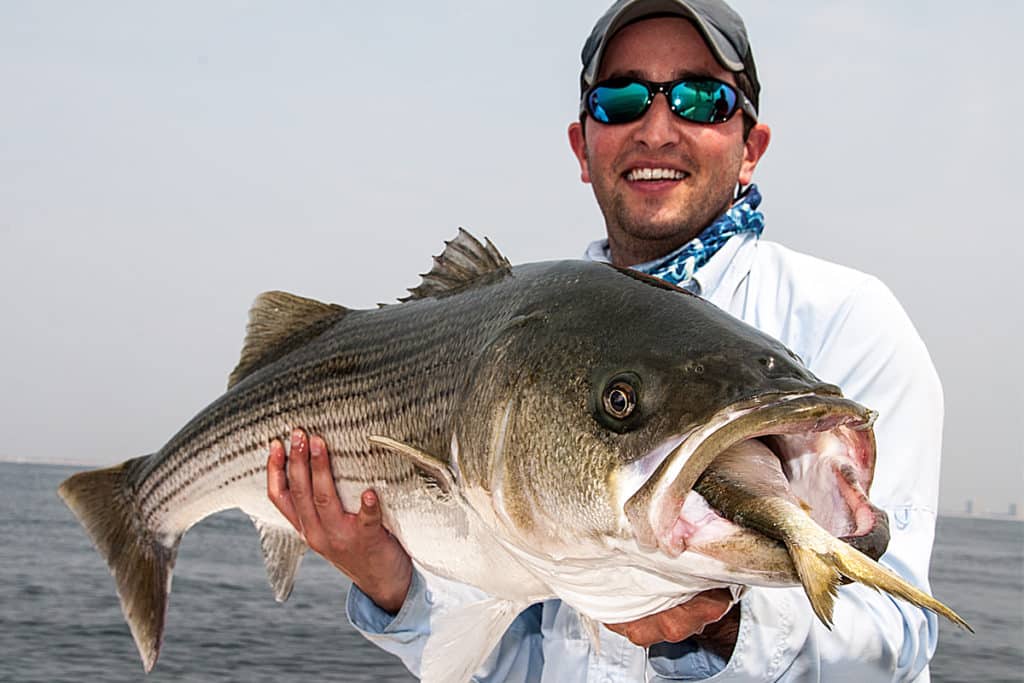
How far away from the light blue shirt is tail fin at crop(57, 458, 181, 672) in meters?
0.89

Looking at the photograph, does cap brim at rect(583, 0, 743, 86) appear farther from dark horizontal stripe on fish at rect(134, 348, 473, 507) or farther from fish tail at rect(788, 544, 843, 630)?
fish tail at rect(788, 544, 843, 630)

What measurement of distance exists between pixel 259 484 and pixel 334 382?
590 millimetres

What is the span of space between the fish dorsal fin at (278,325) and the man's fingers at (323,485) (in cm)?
59

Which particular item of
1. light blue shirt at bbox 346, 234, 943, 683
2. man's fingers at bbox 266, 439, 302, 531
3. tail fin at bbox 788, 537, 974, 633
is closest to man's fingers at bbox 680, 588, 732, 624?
light blue shirt at bbox 346, 234, 943, 683

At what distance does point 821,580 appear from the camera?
1.60 m

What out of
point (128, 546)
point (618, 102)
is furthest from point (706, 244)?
point (128, 546)

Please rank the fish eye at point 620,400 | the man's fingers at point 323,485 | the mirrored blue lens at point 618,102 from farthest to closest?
the mirrored blue lens at point 618,102
the man's fingers at point 323,485
the fish eye at point 620,400

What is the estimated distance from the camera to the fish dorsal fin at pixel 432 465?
2.68 m

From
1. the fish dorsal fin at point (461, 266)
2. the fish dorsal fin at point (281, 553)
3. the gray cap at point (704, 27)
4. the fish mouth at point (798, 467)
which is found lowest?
the fish dorsal fin at point (281, 553)

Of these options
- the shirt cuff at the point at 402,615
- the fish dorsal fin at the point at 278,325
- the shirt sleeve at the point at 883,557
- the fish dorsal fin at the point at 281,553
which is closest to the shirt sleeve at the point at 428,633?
the shirt cuff at the point at 402,615

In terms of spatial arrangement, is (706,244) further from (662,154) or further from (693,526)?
(693,526)

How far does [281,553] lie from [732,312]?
2088 millimetres

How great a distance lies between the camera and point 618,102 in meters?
3.98

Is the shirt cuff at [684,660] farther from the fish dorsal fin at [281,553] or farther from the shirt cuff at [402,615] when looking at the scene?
the fish dorsal fin at [281,553]
